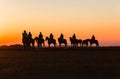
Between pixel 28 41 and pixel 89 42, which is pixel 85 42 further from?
pixel 28 41

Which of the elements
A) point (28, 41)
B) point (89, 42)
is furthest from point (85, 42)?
point (28, 41)

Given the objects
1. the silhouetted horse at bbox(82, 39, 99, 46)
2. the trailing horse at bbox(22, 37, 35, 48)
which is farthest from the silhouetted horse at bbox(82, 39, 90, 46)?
the trailing horse at bbox(22, 37, 35, 48)

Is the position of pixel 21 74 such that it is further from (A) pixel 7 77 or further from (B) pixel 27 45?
(B) pixel 27 45

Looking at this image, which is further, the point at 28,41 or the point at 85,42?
the point at 85,42

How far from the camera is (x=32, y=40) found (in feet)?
250

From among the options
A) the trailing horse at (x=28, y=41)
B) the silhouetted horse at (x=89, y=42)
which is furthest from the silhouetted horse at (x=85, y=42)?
the trailing horse at (x=28, y=41)

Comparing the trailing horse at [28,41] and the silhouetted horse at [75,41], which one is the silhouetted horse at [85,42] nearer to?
the silhouetted horse at [75,41]

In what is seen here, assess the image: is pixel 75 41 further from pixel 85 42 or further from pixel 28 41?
pixel 28 41

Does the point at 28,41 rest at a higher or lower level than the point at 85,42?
higher

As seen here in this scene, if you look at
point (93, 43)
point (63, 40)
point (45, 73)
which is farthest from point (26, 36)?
point (45, 73)

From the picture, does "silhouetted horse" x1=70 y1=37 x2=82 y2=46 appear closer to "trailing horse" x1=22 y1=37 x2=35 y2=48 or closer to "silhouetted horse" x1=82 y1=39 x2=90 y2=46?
"silhouetted horse" x1=82 y1=39 x2=90 y2=46

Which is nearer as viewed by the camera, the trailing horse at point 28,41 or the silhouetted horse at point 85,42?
the trailing horse at point 28,41

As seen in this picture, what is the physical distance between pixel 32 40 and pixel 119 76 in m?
54.1

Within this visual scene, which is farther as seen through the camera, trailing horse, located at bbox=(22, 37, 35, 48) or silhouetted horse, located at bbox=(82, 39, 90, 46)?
silhouetted horse, located at bbox=(82, 39, 90, 46)
